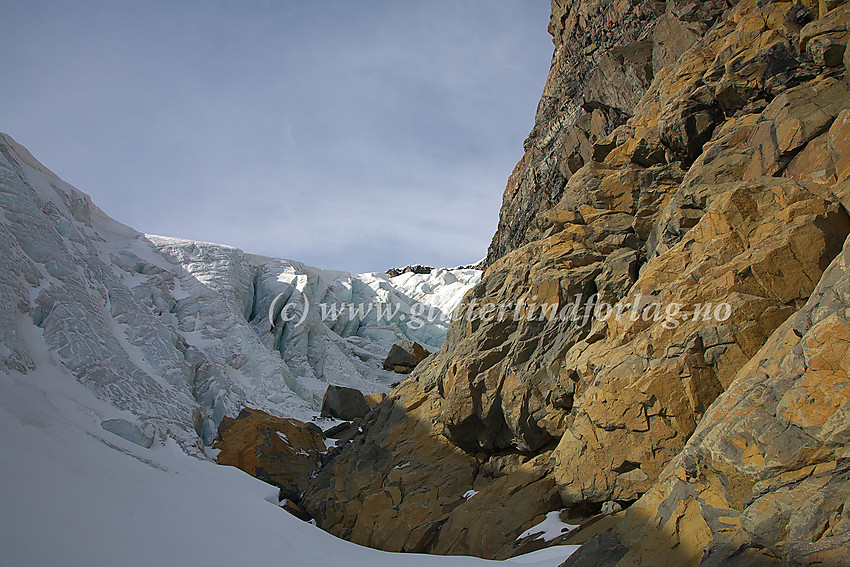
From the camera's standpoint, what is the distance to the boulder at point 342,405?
28.9 meters

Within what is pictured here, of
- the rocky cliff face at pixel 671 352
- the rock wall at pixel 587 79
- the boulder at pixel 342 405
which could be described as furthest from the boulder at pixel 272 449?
the rock wall at pixel 587 79

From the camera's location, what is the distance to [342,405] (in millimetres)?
29016

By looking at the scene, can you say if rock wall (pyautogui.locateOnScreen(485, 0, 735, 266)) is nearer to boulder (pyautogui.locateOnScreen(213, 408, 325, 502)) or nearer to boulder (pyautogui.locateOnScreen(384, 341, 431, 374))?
boulder (pyautogui.locateOnScreen(384, 341, 431, 374))

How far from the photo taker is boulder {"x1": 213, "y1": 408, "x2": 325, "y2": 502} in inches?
815

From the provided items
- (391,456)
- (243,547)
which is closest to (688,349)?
(243,547)

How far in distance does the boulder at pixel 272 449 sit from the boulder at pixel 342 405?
4.48 metres

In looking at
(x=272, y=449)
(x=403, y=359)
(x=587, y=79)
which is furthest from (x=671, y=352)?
(x=403, y=359)

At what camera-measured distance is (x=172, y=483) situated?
11.3 metres

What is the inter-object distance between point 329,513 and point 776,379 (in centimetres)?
1344

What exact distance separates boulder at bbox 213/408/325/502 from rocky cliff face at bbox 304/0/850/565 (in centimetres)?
414

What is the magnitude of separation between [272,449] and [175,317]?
1409 centimetres

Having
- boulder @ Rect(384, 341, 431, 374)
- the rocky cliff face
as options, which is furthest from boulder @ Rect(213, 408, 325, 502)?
boulder @ Rect(384, 341, 431, 374)

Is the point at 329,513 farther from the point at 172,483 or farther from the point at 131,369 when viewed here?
the point at 131,369

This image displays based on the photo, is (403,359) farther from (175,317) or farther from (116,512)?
(116,512)
